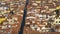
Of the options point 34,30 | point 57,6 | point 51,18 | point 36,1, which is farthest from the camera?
point 36,1

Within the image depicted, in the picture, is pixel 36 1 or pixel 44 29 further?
pixel 36 1

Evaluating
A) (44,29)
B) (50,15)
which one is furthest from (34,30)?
(50,15)

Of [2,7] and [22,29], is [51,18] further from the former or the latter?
[2,7]

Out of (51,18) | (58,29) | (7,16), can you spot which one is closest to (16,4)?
(7,16)

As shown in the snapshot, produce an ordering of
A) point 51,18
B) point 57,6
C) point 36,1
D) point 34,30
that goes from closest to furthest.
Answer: point 34,30 < point 51,18 < point 57,6 < point 36,1

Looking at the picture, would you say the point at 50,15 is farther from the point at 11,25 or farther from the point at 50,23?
the point at 11,25

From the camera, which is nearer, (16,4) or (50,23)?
(50,23)

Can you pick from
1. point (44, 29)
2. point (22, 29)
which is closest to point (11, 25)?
point (22, 29)

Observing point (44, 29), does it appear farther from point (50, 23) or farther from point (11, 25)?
point (11, 25)
